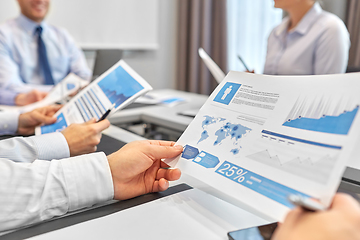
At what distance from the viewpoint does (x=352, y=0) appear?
224cm

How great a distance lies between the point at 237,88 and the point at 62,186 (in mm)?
376

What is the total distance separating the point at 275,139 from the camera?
483 millimetres

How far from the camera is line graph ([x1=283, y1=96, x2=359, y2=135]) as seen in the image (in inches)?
16.1

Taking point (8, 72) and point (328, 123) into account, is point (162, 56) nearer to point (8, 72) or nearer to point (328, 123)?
point (8, 72)

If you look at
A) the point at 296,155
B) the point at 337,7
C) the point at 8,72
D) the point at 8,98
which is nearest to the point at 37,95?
the point at 8,98

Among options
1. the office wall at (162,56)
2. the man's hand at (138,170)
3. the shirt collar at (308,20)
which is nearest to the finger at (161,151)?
the man's hand at (138,170)

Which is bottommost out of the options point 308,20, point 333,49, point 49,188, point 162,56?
point 49,188

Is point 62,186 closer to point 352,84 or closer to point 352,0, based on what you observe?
point 352,84

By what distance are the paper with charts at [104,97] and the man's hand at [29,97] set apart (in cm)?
50

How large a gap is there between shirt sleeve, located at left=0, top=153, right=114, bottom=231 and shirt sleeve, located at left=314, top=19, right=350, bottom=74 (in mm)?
1524

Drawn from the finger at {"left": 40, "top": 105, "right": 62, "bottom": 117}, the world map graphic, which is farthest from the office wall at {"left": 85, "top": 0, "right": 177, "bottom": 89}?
the world map graphic

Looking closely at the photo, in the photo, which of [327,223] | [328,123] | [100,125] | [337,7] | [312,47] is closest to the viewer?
[327,223]

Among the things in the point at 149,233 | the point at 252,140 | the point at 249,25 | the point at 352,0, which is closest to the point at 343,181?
the point at 252,140

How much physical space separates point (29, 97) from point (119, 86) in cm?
84
